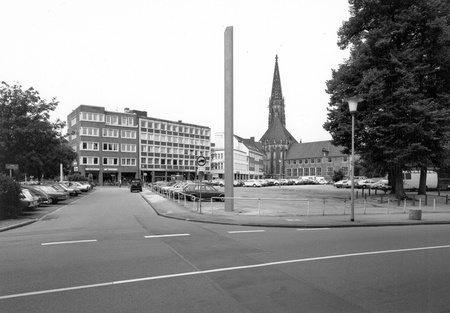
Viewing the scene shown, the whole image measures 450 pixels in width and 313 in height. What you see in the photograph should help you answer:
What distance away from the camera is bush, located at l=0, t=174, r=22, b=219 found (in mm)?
16828

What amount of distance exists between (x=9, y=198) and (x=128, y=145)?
2851 inches

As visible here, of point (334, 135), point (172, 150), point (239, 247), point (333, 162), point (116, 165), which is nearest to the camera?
point (239, 247)

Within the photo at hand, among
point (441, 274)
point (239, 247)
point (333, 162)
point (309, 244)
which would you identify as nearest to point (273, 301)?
point (441, 274)

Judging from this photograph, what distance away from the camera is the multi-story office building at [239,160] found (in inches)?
4596

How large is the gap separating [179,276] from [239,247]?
3.27m

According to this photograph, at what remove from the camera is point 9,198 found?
17078 mm

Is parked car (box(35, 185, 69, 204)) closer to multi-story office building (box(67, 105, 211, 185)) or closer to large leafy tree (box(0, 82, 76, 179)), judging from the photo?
large leafy tree (box(0, 82, 76, 179))

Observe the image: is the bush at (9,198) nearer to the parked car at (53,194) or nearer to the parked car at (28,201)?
the parked car at (28,201)

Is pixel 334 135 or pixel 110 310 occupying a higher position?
pixel 334 135

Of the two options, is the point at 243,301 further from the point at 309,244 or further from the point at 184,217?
the point at 184,217

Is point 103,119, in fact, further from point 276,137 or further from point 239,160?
point 276,137

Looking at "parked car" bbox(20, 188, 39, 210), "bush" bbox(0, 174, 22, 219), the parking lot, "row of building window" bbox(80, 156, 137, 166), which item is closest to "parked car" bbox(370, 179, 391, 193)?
the parking lot

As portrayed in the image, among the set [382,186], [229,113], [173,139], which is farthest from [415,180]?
[173,139]

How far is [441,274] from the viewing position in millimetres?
6840
